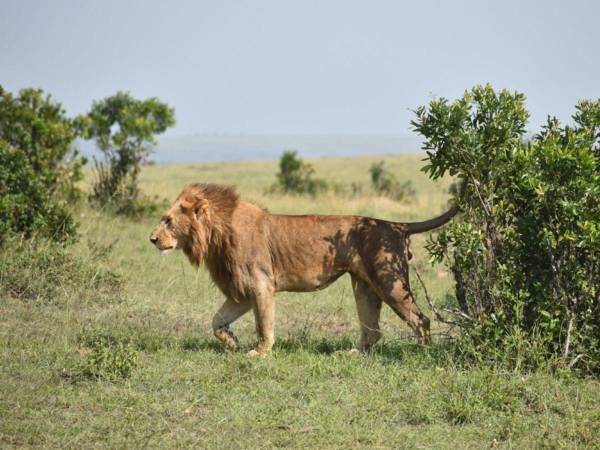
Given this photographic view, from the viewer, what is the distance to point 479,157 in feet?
23.8

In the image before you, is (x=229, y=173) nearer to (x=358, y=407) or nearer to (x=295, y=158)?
(x=295, y=158)

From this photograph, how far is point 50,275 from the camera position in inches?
400

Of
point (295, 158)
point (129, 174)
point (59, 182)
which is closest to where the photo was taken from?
point (59, 182)

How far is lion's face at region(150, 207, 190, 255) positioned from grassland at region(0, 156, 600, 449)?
96 cm

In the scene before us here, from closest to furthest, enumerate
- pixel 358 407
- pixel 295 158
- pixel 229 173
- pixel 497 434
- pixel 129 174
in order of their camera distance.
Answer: pixel 497 434 → pixel 358 407 → pixel 129 174 → pixel 295 158 → pixel 229 173

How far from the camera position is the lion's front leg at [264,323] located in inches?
310

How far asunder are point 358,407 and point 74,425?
211 cm

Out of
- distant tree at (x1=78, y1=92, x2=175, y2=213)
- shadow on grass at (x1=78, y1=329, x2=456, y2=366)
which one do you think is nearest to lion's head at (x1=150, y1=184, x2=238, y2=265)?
shadow on grass at (x1=78, y1=329, x2=456, y2=366)

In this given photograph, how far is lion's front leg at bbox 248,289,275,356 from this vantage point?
7.87 meters

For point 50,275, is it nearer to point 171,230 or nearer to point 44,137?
point 171,230

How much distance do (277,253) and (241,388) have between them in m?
1.83

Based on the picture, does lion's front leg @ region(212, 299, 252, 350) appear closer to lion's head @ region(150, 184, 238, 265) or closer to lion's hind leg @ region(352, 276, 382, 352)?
lion's head @ region(150, 184, 238, 265)

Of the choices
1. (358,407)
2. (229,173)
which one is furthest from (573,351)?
(229,173)

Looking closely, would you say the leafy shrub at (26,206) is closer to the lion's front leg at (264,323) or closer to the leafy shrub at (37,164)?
the leafy shrub at (37,164)
